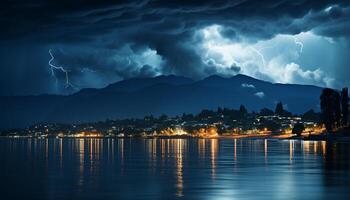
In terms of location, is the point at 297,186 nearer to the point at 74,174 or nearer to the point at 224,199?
the point at 224,199

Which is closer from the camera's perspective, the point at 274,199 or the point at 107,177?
the point at 274,199

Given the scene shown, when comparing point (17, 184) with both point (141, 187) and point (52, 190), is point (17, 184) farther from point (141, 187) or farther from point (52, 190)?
point (141, 187)

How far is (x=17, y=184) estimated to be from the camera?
4800cm

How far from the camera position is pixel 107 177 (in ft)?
180

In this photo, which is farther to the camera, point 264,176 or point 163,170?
point 163,170

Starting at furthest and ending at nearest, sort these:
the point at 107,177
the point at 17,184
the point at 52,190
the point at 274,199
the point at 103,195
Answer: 1. the point at 107,177
2. the point at 17,184
3. the point at 52,190
4. the point at 103,195
5. the point at 274,199

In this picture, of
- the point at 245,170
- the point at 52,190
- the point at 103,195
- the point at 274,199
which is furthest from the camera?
the point at 245,170

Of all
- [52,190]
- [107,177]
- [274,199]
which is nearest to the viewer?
[274,199]

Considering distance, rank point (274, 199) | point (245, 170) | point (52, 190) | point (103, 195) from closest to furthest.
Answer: point (274, 199) → point (103, 195) → point (52, 190) → point (245, 170)

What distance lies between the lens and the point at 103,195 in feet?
133

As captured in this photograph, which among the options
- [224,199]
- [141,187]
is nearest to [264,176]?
[141,187]

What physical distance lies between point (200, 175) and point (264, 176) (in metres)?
5.96

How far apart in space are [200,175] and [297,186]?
1261cm

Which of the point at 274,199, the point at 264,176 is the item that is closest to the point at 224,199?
the point at 274,199
